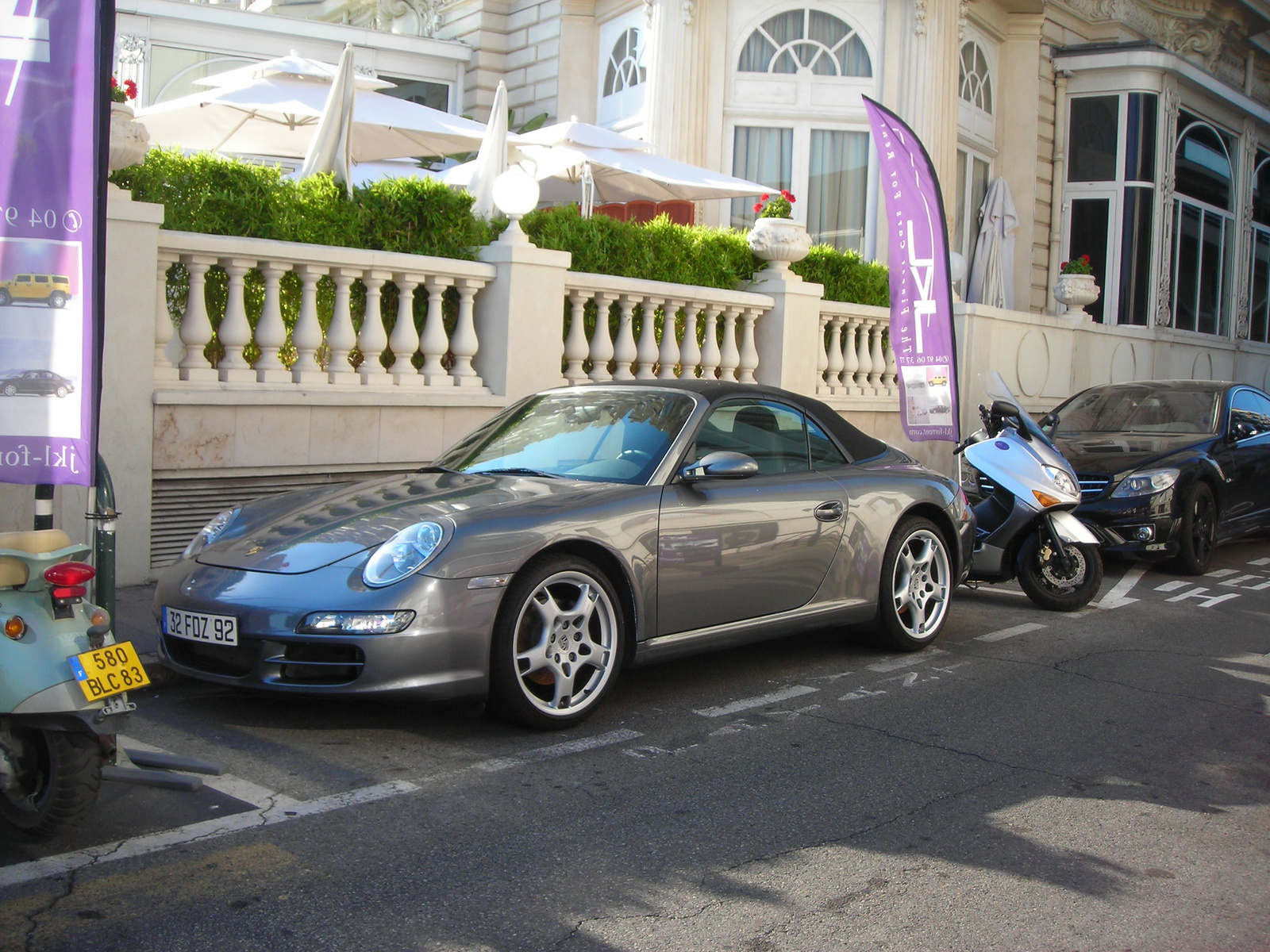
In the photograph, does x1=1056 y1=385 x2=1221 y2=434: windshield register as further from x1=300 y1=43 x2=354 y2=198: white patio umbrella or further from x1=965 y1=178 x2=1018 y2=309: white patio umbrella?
x1=965 y1=178 x2=1018 y2=309: white patio umbrella

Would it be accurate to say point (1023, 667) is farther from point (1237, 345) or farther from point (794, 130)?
point (1237, 345)

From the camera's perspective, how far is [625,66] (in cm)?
1873

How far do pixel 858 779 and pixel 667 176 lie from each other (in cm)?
1056

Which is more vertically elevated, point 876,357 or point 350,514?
point 876,357

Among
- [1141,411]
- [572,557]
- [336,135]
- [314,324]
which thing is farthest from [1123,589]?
[336,135]

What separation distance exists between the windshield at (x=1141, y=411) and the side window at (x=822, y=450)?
530 cm

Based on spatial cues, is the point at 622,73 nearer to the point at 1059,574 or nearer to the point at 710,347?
the point at 710,347

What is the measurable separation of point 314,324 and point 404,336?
2.26ft

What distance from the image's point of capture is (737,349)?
1141 centimetres

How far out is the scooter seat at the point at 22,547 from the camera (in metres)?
3.60

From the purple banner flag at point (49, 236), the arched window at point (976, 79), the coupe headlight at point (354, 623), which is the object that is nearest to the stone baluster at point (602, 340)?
the coupe headlight at point (354, 623)

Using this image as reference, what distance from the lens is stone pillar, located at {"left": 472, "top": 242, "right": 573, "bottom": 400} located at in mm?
9180

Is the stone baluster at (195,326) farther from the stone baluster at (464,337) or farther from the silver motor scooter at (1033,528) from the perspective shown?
the silver motor scooter at (1033,528)

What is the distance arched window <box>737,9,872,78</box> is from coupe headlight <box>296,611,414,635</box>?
14590 mm
